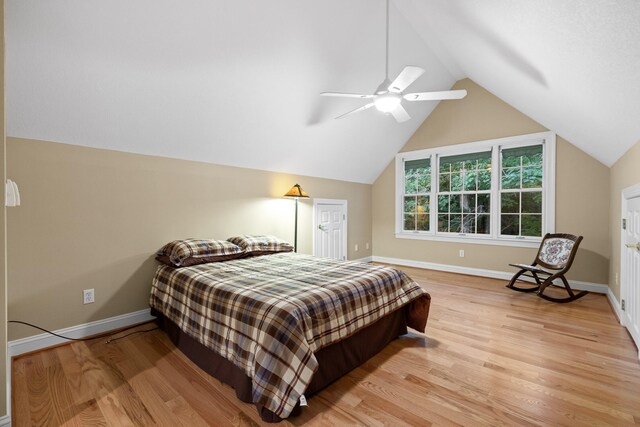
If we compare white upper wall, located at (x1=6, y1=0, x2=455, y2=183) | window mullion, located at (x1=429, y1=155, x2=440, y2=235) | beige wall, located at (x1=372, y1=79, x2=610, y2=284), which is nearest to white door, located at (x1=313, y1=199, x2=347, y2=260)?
beige wall, located at (x1=372, y1=79, x2=610, y2=284)

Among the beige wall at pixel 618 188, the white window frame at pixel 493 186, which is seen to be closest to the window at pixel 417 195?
the white window frame at pixel 493 186

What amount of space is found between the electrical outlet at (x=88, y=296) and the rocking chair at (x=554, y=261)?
488cm

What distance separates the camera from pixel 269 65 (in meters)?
2.85

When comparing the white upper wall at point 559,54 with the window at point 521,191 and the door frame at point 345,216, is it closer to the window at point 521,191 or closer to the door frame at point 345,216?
the window at point 521,191

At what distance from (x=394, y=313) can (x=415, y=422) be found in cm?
104

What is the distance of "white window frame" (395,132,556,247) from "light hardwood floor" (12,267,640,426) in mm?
1877

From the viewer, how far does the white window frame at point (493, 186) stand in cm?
421

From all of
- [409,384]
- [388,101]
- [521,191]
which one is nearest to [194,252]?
[409,384]

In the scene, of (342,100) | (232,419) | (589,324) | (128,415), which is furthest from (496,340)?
(342,100)

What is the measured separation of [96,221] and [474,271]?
5.25 m

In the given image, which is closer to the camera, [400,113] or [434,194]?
[400,113]

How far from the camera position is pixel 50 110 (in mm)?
2285

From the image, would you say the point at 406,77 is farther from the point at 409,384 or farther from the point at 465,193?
the point at 465,193

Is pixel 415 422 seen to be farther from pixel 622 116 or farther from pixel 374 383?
pixel 622 116
